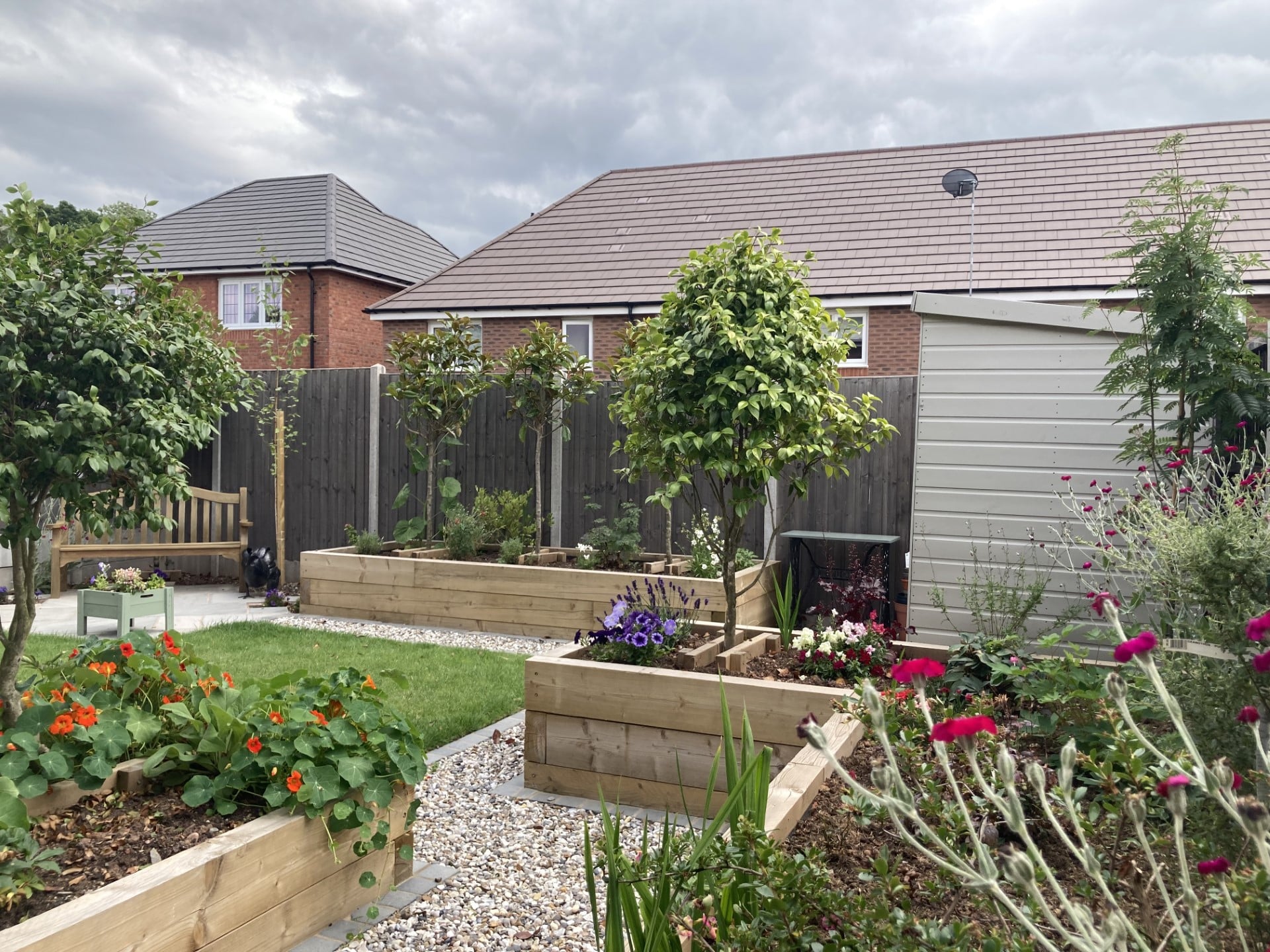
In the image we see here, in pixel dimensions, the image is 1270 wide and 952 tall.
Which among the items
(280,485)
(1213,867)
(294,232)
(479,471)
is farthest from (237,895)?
(294,232)

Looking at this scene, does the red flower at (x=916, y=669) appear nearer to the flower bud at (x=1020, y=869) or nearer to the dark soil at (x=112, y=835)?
the flower bud at (x=1020, y=869)

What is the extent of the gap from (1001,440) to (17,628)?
4.67 metres

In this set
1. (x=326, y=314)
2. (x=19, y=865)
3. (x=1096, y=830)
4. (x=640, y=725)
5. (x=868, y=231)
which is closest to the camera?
(x=1096, y=830)

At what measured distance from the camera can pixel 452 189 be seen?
52500 mm

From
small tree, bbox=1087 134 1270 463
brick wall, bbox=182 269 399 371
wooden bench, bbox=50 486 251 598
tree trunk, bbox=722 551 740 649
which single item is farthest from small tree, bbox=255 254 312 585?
small tree, bbox=1087 134 1270 463

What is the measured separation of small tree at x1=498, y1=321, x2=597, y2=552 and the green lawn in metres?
2.02

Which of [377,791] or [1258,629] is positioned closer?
[1258,629]

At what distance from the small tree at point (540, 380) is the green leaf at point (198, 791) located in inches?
219

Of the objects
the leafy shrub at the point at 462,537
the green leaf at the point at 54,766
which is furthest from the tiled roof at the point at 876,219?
the green leaf at the point at 54,766

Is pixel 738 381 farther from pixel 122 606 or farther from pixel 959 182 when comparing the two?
pixel 959 182

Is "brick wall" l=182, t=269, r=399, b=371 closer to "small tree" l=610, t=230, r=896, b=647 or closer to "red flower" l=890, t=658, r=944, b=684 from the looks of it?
"small tree" l=610, t=230, r=896, b=647

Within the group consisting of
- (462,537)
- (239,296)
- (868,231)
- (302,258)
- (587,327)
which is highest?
(302,258)

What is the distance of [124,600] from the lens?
6.73 m

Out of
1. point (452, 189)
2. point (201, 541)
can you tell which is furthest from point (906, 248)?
point (452, 189)
